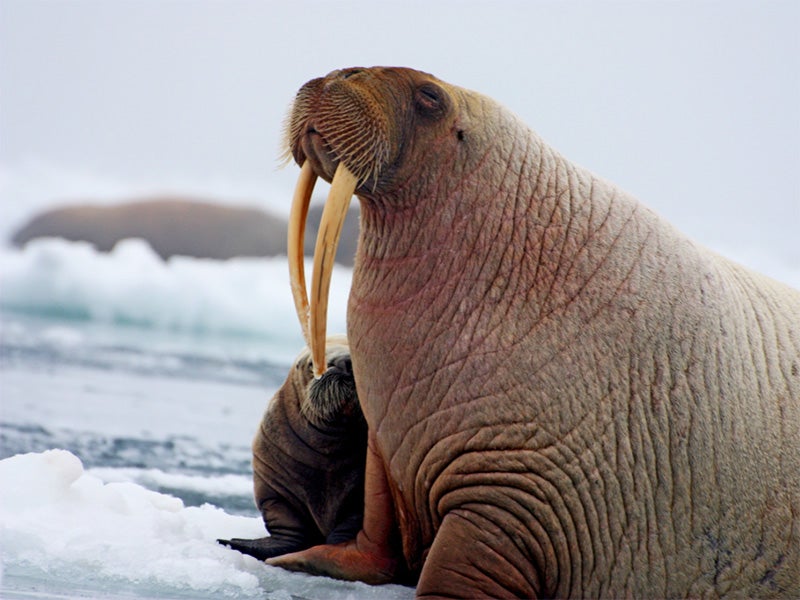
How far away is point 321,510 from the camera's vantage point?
15.3 ft

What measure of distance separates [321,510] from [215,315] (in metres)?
14.3

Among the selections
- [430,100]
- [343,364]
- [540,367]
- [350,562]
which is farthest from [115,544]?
[430,100]

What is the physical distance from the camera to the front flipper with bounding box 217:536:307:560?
442 centimetres

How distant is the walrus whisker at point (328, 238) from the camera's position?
3699 millimetres

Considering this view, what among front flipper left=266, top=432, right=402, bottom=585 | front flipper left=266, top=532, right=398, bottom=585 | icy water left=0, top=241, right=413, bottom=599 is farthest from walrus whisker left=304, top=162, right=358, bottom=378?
icy water left=0, top=241, right=413, bottom=599

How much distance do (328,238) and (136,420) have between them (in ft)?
16.7

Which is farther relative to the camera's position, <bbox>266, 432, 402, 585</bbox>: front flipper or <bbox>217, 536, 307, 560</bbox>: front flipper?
<bbox>217, 536, 307, 560</bbox>: front flipper

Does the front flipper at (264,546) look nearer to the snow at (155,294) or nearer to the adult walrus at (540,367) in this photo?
the adult walrus at (540,367)

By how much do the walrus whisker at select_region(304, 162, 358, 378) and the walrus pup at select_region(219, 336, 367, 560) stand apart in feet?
2.36

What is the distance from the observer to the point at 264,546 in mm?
4516

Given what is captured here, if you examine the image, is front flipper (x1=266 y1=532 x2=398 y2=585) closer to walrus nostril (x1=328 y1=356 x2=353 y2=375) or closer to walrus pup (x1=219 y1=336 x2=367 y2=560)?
walrus pup (x1=219 y1=336 x2=367 y2=560)

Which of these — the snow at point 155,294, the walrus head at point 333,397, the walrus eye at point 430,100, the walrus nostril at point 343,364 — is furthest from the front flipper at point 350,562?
the snow at point 155,294

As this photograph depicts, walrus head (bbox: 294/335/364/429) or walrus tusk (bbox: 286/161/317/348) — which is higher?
walrus tusk (bbox: 286/161/317/348)

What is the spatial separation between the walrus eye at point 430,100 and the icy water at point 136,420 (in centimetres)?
167
